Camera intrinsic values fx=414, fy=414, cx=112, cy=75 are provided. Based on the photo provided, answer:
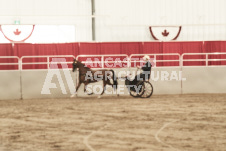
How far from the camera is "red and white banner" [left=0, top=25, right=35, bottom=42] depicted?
22.1 meters

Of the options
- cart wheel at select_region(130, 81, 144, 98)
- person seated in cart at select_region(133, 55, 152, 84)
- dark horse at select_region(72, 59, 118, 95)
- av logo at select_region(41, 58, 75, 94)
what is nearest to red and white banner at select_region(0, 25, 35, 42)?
av logo at select_region(41, 58, 75, 94)

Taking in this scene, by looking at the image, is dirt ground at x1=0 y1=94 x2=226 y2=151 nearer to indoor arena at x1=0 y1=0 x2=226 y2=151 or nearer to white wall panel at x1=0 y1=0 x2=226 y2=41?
indoor arena at x1=0 y1=0 x2=226 y2=151

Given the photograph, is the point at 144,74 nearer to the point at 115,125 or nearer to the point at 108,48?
the point at 115,125

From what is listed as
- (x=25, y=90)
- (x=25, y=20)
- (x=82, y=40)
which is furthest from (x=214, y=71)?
(x=25, y=20)

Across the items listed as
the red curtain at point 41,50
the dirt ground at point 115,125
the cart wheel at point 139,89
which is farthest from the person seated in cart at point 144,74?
the red curtain at point 41,50

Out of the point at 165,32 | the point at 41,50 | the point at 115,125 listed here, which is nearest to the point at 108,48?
the point at 165,32

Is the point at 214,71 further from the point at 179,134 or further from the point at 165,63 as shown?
the point at 179,134

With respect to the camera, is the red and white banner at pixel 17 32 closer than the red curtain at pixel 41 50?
No

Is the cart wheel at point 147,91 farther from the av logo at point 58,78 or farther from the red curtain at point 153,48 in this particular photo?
the red curtain at point 153,48

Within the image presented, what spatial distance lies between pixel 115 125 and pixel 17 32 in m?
14.9

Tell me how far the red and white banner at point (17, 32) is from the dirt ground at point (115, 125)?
9.13 metres

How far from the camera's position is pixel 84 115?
10.5 metres

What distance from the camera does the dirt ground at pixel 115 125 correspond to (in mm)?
6824

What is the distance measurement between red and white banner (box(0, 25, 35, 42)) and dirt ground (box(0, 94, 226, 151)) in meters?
9.13
